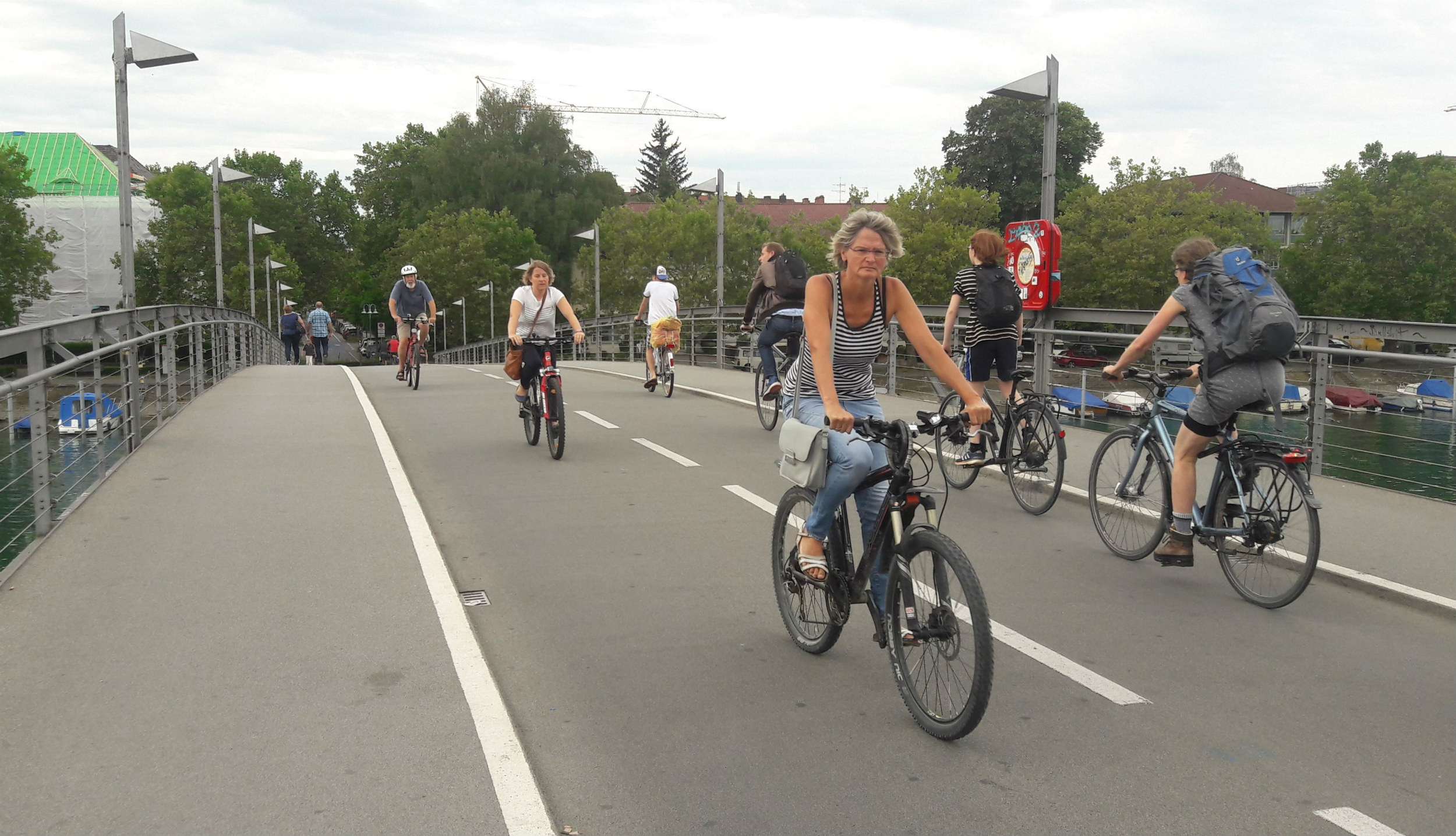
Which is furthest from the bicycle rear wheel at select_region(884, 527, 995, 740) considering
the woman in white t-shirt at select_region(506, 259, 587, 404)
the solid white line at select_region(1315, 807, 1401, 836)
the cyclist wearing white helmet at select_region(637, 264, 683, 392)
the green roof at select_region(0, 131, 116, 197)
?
the green roof at select_region(0, 131, 116, 197)

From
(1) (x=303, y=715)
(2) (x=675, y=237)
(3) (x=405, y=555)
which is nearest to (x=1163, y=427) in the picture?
(3) (x=405, y=555)

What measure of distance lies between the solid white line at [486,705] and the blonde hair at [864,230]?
2038 millimetres

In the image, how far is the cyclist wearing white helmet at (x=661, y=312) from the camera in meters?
15.8

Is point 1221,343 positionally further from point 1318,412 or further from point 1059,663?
point 1318,412

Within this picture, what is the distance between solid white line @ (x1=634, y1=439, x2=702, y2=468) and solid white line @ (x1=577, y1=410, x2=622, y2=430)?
3.47 feet

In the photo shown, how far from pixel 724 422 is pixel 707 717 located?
8865 mm

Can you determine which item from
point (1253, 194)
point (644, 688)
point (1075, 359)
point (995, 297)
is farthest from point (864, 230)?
point (1253, 194)

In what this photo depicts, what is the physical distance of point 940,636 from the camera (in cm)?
406

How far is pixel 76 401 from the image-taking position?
8.44 m

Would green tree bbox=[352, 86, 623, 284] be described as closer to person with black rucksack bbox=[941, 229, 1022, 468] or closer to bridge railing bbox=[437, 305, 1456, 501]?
bridge railing bbox=[437, 305, 1456, 501]

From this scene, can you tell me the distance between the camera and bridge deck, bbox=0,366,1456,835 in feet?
11.9

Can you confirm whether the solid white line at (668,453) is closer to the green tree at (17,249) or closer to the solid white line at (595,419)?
the solid white line at (595,419)

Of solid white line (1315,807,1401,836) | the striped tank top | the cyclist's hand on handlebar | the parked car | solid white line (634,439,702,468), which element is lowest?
solid white line (1315,807,1401,836)

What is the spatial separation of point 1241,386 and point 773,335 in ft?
21.3
